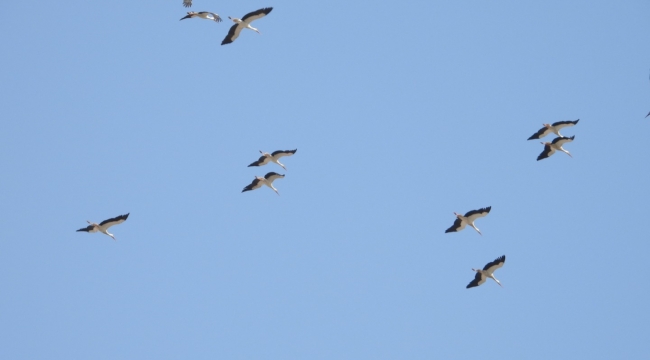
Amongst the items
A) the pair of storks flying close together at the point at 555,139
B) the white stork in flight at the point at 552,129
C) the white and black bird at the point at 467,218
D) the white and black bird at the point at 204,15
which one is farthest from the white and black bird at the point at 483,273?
the white and black bird at the point at 204,15

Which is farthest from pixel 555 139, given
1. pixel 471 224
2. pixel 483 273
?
pixel 483 273

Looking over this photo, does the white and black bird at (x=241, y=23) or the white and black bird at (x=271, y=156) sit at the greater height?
the white and black bird at (x=241, y=23)

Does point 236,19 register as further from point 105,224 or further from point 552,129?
point 552,129

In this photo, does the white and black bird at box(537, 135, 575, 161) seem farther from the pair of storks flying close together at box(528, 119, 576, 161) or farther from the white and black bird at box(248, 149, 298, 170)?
the white and black bird at box(248, 149, 298, 170)

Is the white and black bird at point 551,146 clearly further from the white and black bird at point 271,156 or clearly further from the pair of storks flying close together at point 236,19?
the pair of storks flying close together at point 236,19

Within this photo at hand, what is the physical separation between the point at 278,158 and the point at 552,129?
35.2 ft

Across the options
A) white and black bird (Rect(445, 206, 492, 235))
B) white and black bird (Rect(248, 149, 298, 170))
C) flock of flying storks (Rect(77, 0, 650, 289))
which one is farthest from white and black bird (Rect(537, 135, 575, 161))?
white and black bird (Rect(248, 149, 298, 170))

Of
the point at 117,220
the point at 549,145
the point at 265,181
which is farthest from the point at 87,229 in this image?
the point at 549,145

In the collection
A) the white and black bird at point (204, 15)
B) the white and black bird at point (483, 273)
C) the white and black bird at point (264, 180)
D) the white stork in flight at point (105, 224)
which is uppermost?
the white and black bird at point (204, 15)

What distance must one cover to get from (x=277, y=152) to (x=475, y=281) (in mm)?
8997

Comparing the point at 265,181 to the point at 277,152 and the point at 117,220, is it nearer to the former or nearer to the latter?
the point at 277,152

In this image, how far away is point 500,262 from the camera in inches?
1577

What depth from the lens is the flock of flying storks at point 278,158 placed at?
40812 millimetres

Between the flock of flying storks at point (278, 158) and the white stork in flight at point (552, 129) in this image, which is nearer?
the flock of flying storks at point (278, 158)
